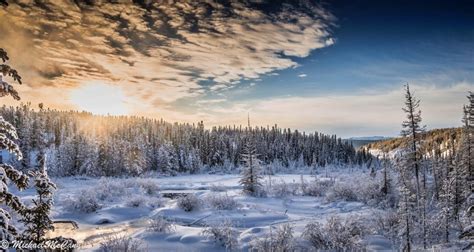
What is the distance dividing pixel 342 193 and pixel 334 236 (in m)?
16.0

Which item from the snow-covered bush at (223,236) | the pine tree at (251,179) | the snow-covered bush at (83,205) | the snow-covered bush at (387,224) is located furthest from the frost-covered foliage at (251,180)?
the snow-covered bush at (223,236)

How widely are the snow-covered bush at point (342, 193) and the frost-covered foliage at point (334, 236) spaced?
13.4 m

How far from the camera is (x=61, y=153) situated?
62.3m

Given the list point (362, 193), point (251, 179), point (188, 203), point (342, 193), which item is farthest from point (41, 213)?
point (362, 193)

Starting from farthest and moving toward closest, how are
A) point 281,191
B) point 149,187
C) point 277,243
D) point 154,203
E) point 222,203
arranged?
1. point 149,187
2. point 281,191
3. point 154,203
4. point 222,203
5. point 277,243

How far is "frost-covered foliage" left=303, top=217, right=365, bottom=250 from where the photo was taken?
37.6 ft

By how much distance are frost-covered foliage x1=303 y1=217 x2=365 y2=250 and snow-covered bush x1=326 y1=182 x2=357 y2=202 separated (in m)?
13.4

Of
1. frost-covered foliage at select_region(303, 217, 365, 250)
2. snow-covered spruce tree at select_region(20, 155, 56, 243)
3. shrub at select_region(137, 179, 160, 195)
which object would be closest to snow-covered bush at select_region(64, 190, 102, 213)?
shrub at select_region(137, 179, 160, 195)

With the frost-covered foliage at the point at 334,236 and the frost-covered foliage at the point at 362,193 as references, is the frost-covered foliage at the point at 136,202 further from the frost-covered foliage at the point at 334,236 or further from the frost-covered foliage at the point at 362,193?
the frost-covered foliage at the point at 362,193

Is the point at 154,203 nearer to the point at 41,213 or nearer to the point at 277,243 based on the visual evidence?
the point at 277,243

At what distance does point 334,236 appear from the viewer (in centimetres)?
1166

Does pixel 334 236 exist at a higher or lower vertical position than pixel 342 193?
higher

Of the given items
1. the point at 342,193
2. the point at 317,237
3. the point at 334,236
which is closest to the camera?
the point at 334,236

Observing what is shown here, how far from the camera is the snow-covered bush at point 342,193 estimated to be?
26.2 metres
